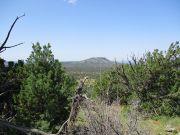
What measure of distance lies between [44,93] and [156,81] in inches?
483

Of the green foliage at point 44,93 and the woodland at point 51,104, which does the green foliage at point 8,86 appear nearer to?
the woodland at point 51,104

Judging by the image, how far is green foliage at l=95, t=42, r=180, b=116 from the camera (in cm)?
2053

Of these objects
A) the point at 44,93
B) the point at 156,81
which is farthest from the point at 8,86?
the point at 156,81

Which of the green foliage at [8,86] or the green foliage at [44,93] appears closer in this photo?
the green foliage at [44,93]

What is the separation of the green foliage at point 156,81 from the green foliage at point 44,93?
9.17 metres

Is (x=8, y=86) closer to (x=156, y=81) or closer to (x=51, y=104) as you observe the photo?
(x=51, y=104)

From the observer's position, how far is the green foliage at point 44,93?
34.5 ft

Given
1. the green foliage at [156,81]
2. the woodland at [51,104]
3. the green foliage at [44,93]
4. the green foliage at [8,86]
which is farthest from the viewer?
the green foliage at [156,81]

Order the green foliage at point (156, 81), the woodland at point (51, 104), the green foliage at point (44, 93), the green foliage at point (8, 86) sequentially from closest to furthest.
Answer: the woodland at point (51, 104) → the green foliage at point (44, 93) → the green foliage at point (8, 86) → the green foliage at point (156, 81)

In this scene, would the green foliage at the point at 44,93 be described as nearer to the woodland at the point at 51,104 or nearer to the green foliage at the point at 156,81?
the woodland at the point at 51,104

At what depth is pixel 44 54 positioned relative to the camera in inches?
440

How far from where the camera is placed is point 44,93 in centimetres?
1064

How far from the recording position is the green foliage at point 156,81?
808 inches

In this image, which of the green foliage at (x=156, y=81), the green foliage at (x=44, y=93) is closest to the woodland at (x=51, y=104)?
the green foliage at (x=44, y=93)
